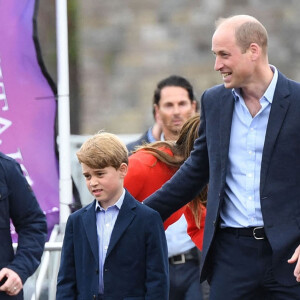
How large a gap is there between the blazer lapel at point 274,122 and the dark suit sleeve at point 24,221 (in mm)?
1179

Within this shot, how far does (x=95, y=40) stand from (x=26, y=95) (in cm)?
578

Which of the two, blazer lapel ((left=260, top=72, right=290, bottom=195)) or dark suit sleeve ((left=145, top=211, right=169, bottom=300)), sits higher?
blazer lapel ((left=260, top=72, right=290, bottom=195))

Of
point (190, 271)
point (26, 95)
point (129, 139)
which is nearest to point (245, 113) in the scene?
point (190, 271)

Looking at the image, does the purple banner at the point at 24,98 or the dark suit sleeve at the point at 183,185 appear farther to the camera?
the purple banner at the point at 24,98

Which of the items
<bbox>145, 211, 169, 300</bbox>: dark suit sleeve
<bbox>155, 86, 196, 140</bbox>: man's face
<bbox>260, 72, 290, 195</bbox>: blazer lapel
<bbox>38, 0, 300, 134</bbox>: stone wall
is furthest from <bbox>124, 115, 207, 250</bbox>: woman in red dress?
<bbox>38, 0, 300, 134</bbox>: stone wall

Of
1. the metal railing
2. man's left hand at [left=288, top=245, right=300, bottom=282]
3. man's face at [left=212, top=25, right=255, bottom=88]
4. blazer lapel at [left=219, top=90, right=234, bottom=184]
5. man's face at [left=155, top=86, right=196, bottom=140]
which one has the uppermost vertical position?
man's face at [left=212, top=25, right=255, bottom=88]

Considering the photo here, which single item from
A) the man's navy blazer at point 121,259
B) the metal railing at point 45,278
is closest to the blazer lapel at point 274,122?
the man's navy blazer at point 121,259

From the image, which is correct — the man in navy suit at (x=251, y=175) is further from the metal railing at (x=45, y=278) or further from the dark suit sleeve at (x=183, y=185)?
the metal railing at (x=45, y=278)

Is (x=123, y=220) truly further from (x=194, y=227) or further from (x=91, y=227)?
(x=194, y=227)

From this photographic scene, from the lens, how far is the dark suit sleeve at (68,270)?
5.05m

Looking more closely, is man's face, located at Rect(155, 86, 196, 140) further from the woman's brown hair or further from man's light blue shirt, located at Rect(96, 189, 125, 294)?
man's light blue shirt, located at Rect(96, 189, 125, 294)

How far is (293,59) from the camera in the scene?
12.9 m

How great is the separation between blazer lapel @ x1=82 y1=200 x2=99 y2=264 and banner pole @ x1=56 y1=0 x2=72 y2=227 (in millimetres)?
2156

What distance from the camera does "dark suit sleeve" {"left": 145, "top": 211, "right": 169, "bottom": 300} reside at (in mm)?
4980
